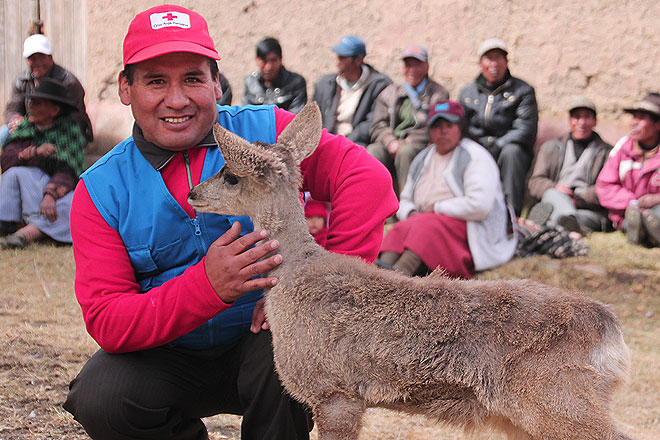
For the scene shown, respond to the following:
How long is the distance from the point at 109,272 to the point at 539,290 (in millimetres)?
1827

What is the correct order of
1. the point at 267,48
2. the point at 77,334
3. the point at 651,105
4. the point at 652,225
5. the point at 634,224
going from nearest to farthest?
the point at 77,334 < the point at 652,225 < the point at 634,224 < the point at 651,105 < the point at 267,48

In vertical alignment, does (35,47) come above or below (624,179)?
above

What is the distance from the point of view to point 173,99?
3363 mm

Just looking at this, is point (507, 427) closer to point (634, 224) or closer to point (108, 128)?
point (634, 224)

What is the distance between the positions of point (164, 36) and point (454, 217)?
4759 mm

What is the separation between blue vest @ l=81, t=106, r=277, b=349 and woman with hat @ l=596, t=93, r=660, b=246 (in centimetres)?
576

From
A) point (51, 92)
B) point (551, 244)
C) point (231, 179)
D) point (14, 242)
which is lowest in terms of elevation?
point (14, 242)

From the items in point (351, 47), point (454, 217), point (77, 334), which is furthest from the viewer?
point (351, 47)

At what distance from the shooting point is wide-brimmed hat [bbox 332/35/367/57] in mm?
9633

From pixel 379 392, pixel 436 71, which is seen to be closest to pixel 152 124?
pixel 379 392

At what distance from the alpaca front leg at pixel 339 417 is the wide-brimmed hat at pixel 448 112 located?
5.13 meters

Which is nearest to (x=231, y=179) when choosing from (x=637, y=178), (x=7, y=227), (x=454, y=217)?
(x=454, y=217)

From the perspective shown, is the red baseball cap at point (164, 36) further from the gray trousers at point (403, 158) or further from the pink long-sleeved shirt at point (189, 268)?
the gray trousers at point (403, 158)

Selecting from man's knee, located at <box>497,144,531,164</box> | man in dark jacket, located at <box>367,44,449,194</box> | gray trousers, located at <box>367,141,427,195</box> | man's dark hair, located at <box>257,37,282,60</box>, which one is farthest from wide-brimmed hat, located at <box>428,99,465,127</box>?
man's dark hair, located at <box>257,37,282,60</box>
